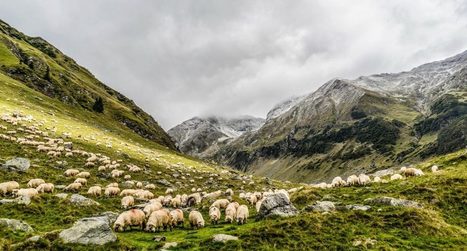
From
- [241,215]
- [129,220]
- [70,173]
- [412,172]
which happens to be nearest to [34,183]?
[70,173]

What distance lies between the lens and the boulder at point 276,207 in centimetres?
2599

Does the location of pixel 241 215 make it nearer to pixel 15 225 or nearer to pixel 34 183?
pixel 15 225

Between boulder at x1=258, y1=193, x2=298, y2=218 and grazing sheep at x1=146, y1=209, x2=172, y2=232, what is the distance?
6448mm

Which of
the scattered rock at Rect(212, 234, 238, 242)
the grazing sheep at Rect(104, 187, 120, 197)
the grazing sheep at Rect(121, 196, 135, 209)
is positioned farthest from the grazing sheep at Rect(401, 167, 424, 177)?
the grazing sheep at Rect(104, 187, 120, 197)

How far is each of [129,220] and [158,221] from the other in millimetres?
1920

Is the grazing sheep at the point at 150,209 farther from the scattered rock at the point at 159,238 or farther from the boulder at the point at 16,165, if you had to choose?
the boulder at the point at 16,165

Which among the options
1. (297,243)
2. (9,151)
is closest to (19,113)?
(9,151)

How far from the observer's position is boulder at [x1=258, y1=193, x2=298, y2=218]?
26.0 m

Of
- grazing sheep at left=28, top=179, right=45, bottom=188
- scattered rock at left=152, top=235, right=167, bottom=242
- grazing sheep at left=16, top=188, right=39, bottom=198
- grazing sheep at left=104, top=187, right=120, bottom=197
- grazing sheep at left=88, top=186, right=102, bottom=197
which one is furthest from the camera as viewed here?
grazing sheep at left=104, top=187, right=120, bottom=197

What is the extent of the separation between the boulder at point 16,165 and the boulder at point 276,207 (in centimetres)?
2753

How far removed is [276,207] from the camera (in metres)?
26.5

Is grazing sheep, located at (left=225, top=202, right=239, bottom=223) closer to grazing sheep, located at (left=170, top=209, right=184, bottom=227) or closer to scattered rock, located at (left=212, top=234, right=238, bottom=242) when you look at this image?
grazing sheep, located at (left=170, top=209, right=184, bottom=227)

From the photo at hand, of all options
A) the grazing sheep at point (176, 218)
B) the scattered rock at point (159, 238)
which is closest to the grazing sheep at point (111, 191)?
the grazing sheep at point (176, 218)

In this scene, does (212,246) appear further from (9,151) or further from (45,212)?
(9,151)
